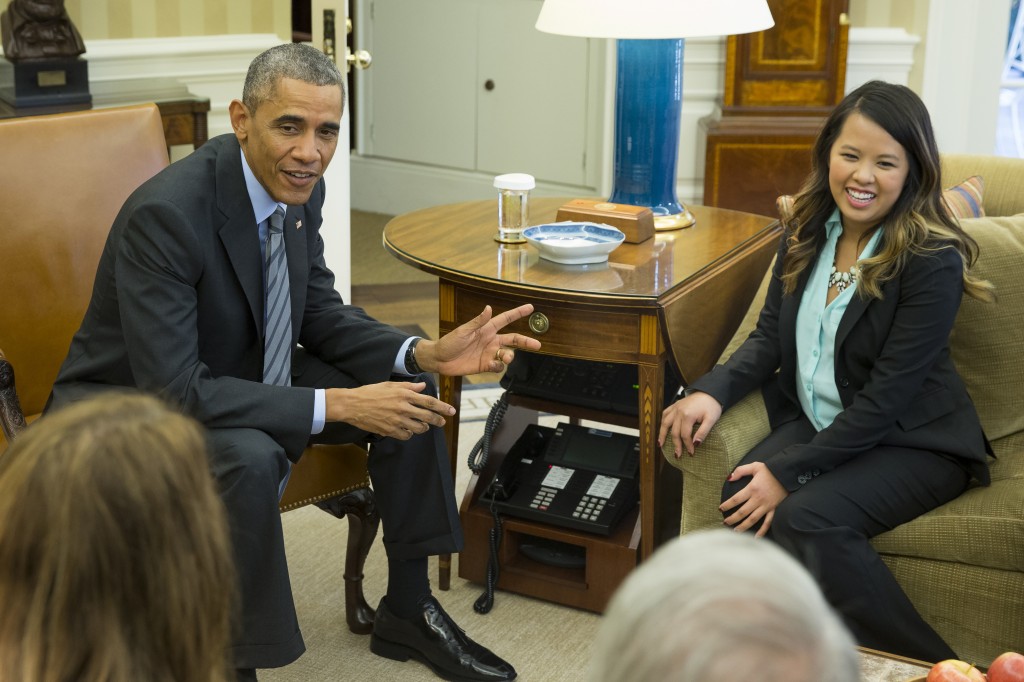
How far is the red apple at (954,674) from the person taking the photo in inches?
60.3

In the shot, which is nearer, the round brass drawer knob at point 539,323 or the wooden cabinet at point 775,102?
the round brass drawer knob at point 539,323

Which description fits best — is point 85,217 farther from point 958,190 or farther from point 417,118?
point 417,118

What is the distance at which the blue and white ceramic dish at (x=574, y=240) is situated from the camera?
8.31 ft

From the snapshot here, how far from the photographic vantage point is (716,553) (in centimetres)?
68

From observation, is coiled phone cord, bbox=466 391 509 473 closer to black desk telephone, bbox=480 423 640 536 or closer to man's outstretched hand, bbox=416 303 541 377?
black desk telephone, bbox=480 423 640 536

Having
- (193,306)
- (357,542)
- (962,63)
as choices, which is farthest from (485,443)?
(962,63)

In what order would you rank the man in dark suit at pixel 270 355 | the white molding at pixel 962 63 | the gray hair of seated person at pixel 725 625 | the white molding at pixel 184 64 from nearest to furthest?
the gray hair of seated person at pixel 725 625 → the man in dark suit at pixel 270 355 → the white molding at pixel 962 63 → the white molding at pixel 184 64

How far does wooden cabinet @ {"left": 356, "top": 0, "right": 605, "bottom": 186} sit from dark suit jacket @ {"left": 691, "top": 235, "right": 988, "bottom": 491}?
11.0 feet

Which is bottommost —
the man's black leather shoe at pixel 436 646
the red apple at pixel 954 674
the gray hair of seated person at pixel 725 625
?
the man's black leather shoe at pixel 436 646

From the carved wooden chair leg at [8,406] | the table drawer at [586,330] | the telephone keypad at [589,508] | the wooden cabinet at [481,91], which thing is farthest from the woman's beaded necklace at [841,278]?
the wooden cabinet at [481,91]

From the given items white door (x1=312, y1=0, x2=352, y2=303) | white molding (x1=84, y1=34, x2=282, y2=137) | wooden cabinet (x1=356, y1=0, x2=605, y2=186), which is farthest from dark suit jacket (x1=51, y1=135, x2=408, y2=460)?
wooden cabinet (x1=356, y1=0, x2=605, y2=186)

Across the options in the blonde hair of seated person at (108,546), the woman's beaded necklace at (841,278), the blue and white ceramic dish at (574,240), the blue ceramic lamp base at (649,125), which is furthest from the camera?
the blue ceramic lamp base at (649,125)

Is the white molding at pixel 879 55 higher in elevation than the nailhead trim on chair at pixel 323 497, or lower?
higher

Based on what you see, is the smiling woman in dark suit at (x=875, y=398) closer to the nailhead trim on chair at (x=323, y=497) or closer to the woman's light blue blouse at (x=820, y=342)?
the woman's light blue blouse at (x=820, y=342)
